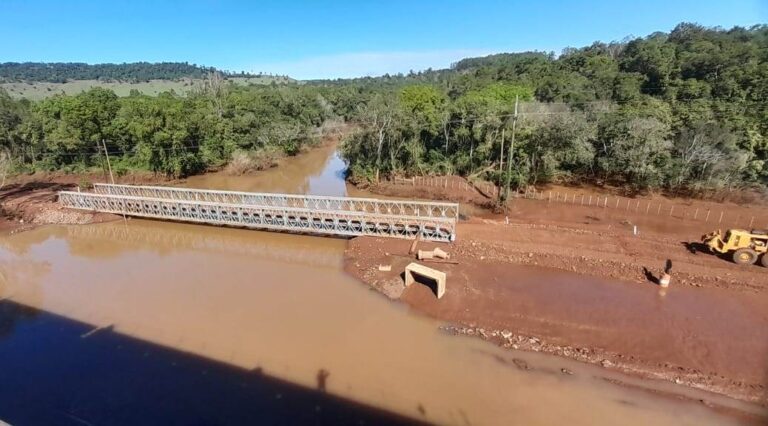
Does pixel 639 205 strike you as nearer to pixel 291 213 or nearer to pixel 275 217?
pixel 291 213

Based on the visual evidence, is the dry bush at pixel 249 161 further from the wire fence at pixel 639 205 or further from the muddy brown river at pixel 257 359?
the muddy brown river at pixel 257 359

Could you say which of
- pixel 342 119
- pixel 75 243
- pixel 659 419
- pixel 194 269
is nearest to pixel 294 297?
pixel 194 269

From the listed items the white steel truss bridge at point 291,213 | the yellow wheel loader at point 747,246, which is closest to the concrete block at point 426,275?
the white steel truss bridge at point 291,213

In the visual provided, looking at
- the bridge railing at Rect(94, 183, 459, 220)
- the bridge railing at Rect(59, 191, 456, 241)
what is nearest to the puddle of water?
the bridge railing at Rect(94, 183, 459, 220)

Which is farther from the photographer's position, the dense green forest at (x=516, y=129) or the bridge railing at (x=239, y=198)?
the dense green forest at (x=516, y=129)

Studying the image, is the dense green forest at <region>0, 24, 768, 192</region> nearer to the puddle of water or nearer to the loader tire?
the puddle of water

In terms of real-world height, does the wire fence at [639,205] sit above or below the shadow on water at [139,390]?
above
